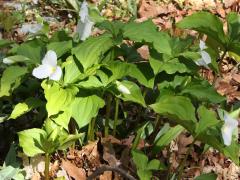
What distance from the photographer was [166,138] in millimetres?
2357

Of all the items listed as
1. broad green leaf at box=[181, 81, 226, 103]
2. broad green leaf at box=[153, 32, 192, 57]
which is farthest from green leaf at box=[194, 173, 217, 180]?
broad green leaf at box=[153, 32, 192, 57]

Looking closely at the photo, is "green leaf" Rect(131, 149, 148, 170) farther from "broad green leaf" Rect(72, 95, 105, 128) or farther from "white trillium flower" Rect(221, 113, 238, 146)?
"white trillium flower" Rect(221, 113, 238, 146)

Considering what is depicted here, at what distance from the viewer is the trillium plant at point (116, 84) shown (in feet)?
6.95

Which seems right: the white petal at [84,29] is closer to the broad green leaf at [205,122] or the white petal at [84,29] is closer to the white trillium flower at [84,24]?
the white trillium flower at [84,24]

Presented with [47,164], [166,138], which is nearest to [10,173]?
[47,164]

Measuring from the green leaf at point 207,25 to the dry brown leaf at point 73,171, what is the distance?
952 millimetres

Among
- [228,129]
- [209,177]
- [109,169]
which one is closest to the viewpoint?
[228,129]

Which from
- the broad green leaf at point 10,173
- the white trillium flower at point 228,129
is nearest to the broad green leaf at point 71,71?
the broad green leaf at point 10,173

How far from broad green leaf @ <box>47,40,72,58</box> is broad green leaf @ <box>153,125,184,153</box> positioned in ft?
2.21

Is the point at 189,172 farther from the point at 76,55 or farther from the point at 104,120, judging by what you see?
the point at 76,55

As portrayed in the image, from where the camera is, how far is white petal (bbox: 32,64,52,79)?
2.10 m

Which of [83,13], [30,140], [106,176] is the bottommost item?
[106,176]

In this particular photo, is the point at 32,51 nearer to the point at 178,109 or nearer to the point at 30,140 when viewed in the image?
the point at 30,140

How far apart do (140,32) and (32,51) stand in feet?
1.86
